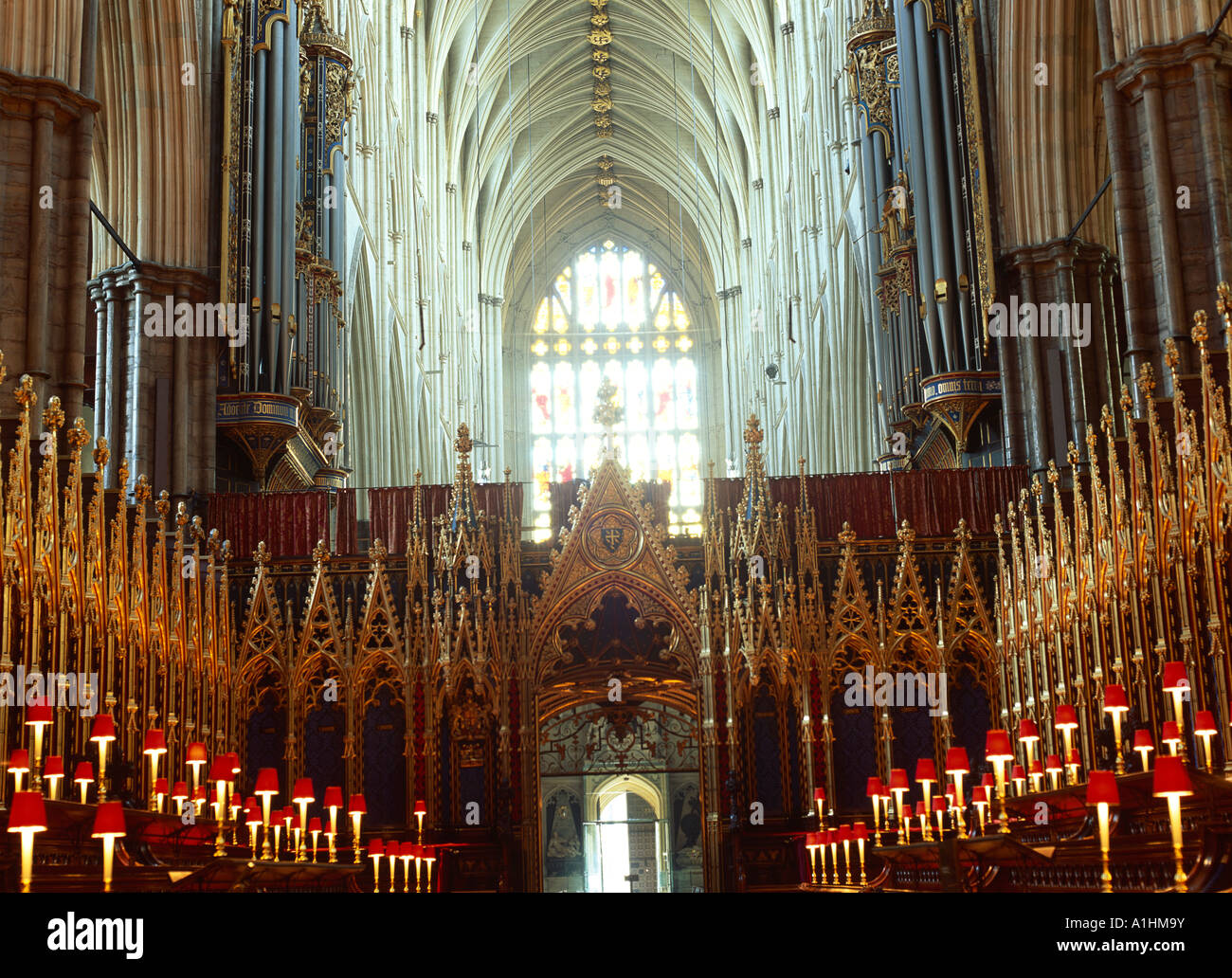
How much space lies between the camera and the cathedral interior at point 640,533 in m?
10.6

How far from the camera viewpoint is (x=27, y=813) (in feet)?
21.1

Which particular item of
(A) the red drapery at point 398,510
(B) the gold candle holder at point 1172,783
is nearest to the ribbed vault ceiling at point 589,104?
(A) the red drapery at point 398,510

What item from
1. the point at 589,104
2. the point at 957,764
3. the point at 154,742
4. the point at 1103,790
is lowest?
the point at 1103,790

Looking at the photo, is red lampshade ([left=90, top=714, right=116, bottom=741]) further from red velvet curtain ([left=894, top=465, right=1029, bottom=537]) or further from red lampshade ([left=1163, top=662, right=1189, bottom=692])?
red velvet curtain ([left=894, top=465, right=1029, bottom=537])

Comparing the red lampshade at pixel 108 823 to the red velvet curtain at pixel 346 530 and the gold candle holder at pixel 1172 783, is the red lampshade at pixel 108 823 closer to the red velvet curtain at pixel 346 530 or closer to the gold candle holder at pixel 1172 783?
the gold candle holder at pixel 1172 783

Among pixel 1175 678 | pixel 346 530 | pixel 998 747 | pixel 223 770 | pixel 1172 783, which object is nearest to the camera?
pixel 1172 783

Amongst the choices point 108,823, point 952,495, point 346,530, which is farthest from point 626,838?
point 108,823

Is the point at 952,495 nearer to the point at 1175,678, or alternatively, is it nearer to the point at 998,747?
the point at 998,747

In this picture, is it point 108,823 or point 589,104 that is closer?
point 108,823

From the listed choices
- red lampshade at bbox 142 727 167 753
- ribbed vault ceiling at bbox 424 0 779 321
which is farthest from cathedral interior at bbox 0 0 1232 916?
ribbed vault ceiling at bbox 424 0 779 321

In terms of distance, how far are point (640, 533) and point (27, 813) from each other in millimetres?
10478

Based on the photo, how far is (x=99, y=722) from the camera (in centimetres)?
966
